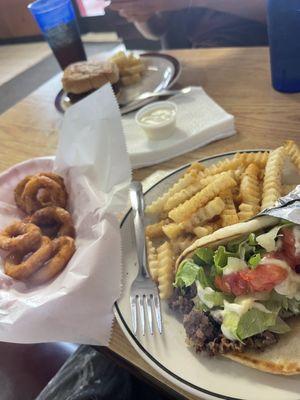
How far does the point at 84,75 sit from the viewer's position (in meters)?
1.77

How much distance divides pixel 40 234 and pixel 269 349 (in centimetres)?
74

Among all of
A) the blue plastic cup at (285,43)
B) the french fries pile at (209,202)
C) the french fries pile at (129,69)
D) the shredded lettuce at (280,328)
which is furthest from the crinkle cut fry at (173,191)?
the french fries pile at (129,69)

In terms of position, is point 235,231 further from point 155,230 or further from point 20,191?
point 20,191

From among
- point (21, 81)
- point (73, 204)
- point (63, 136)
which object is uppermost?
point (63, 136)

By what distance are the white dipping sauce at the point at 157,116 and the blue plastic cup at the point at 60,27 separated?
77 cm

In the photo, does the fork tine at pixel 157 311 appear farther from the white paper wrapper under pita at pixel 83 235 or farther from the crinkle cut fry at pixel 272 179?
the crinkle cut fry at pixel 272 179

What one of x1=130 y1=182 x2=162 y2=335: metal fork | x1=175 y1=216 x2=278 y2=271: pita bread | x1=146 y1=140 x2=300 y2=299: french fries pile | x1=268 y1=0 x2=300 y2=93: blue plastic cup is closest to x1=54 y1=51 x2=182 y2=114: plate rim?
x1=268 y1=0 x2=300 y2=93: blue plastic cup

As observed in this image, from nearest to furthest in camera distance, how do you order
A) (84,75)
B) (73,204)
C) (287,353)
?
(287,353), (73,204), (84,75)

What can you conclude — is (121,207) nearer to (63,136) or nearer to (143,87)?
(63,136)

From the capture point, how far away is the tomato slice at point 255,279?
2.55 ft

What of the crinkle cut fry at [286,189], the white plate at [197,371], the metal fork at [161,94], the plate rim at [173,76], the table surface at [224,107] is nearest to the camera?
the white plate at [197,371]

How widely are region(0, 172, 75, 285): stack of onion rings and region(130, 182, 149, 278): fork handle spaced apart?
204 mm

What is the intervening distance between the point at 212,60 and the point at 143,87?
39 centimetres

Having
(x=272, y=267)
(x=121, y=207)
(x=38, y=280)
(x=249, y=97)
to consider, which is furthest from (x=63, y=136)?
(x=272, y=267)
